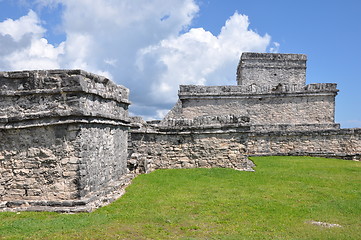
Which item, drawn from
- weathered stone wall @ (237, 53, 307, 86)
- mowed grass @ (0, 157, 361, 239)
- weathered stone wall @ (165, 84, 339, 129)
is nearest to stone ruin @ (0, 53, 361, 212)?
mowed grass @ (0, 157, 361, 239)

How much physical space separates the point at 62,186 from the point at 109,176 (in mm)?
1839

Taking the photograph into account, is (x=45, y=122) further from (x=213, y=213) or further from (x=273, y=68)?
(x=273, y=68)

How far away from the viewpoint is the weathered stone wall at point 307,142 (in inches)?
675

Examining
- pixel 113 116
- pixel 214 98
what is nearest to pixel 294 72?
pixel 214 98

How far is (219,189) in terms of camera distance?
8.63 m

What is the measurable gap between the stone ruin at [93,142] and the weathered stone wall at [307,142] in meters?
0.06

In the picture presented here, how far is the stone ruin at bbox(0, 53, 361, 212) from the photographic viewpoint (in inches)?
271

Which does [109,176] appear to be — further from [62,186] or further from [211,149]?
[211,149]

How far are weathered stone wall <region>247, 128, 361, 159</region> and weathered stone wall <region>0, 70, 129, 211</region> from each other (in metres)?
11.8

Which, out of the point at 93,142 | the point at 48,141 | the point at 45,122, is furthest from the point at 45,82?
the point at 93,142

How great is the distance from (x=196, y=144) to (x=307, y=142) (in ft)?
28.2

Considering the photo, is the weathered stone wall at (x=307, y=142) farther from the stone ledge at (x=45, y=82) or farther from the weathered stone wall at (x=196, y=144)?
the stone ledge at (x=45, y=82)

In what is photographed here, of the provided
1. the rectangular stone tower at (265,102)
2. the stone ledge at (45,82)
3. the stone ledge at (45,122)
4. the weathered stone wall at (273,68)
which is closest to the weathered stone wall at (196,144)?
the stone ledge at (45,122)

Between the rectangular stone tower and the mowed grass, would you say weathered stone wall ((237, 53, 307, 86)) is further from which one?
the mowed grass
